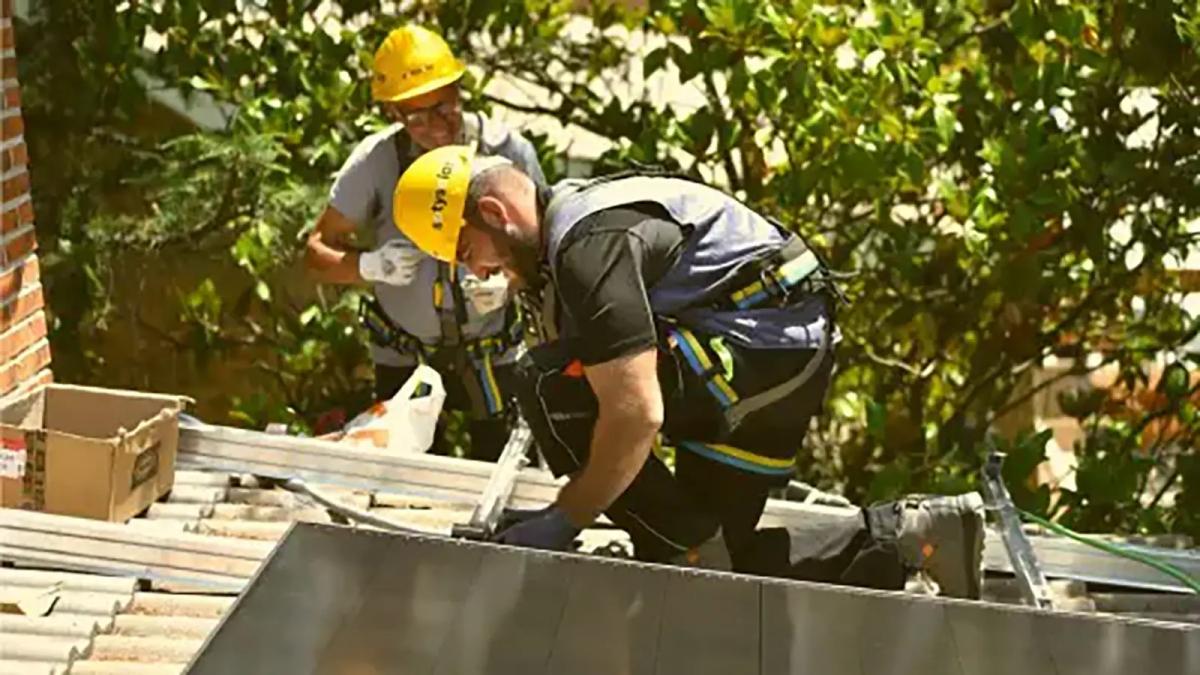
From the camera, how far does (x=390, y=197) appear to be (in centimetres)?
498

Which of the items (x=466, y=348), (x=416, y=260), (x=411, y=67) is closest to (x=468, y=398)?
(x=466, y=348)

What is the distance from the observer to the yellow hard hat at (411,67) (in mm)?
4996

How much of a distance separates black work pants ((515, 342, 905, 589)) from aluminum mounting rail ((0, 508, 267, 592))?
721mm

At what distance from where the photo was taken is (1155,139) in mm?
5859

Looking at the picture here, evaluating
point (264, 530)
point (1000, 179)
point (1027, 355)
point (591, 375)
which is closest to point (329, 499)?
point (264, 530)

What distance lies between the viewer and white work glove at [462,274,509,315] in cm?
498

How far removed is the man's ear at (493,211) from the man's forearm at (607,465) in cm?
46

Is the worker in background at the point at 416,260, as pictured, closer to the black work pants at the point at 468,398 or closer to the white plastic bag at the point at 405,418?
the black work pants at the point at 468,398

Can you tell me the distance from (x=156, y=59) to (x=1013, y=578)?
4021 mm

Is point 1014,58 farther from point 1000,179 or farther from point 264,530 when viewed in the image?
point 264,530

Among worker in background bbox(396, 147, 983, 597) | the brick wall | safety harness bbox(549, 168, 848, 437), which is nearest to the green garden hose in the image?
worker in background bbox(396, 147, 983, 597)

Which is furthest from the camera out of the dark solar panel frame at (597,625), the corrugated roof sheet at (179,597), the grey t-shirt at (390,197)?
the grey t-shirt at (390,197)

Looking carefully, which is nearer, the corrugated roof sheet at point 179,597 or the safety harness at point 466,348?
the corrugated roof sheet at point 179,597

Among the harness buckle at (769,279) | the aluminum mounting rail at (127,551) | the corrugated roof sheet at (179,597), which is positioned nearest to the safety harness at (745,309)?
the harness buckle at (769,279)
